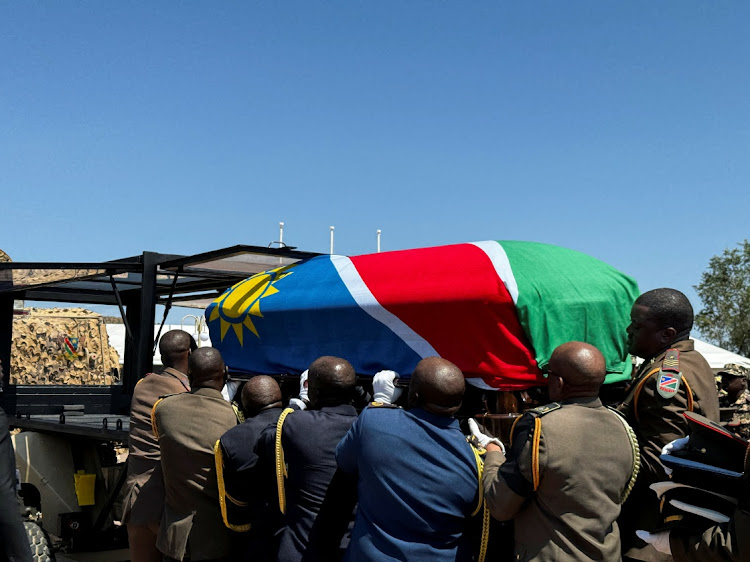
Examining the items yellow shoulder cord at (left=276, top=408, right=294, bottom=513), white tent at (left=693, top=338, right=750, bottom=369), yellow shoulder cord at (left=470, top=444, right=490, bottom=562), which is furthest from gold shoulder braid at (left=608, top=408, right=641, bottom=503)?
white tent at (left=693, top=338, right=750, bottom=369)

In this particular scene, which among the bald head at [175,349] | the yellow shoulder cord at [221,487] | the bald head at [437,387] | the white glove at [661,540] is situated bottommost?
the yellow shoulder cord at [221,487]

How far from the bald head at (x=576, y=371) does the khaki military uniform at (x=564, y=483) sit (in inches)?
2.6

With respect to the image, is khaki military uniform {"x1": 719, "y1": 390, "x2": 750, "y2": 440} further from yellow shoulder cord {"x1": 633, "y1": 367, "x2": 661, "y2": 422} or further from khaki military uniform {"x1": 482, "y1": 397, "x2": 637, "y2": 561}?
khaki military uniform {"x1": 482, "y1": 397, "x2": 637, "y2": 561}

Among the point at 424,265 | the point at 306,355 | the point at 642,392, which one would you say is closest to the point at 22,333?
the point at 306,355

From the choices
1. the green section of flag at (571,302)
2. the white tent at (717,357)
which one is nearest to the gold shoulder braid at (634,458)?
the green section of flag at (571,302)

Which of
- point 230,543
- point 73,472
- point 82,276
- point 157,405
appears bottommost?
point 73,472

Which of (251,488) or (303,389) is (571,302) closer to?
(303,389)

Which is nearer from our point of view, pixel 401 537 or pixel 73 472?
pixel 401 537

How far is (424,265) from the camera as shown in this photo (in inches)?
170

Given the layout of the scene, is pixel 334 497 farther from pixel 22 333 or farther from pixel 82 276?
pixel 22 333

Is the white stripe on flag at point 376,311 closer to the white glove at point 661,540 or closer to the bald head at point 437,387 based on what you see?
the bald head at point 437,387

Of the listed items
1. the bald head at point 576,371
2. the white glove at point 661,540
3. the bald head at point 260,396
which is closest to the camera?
the white glove at point 661,540

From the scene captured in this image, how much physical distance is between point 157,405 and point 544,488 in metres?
2.04

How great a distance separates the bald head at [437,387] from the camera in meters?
2.83
